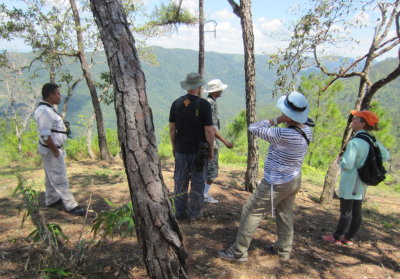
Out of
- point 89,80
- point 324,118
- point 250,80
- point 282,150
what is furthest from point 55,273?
point 324,118

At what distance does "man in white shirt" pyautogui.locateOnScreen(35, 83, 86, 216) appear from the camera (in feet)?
12.1

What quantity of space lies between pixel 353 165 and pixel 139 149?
2.38 m

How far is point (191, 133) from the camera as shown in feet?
11.4

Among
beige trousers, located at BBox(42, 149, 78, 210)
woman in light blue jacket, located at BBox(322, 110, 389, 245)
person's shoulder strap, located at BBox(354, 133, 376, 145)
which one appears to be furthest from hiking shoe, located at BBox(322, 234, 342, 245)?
beige trousers, located at BBox(42, 149, 78, 210)

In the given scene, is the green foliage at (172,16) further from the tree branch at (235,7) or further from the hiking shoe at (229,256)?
the hiking shoe at (229,256)

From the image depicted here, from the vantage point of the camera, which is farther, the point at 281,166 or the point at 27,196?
the point at 281,166

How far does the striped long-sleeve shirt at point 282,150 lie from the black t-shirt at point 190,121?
2.58 ft

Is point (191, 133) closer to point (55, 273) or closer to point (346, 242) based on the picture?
point (55, 273)

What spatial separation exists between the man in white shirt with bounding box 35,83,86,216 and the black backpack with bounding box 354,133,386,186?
3512mm

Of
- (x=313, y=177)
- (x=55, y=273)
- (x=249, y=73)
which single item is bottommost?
(x=313, y=177)

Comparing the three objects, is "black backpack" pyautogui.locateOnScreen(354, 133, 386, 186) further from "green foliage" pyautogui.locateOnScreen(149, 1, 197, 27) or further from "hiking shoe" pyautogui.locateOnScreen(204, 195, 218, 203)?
"green foliage" pyautogui.locateOnScreen(149, 1, 197, 27)

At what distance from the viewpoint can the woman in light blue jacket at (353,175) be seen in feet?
10.5

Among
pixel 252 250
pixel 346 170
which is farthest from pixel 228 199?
pixel 346 170

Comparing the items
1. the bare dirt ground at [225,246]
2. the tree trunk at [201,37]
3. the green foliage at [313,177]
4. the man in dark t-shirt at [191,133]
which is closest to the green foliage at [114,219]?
the bare dirt ground at [225,246]
